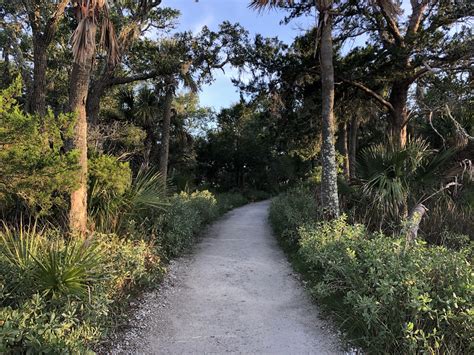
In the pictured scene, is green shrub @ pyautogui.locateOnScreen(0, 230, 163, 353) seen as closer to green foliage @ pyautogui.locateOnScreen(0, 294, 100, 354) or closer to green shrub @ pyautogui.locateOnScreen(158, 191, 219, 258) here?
green foliage @ pyautogui.locateOnScreen(0, 294, 100, 354)

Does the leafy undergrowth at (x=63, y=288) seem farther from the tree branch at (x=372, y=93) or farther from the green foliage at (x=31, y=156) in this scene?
the tree branch at (x=372, y=93)

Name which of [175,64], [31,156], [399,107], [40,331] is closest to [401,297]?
[40,331]

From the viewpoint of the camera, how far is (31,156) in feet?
15.1

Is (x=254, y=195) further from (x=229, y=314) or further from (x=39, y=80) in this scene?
(x=229, y=314)

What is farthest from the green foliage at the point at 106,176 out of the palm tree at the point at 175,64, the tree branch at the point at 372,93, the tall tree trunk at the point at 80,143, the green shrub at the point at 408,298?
the tree branch at the point at 372,93

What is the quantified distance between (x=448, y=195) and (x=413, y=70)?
4289mm

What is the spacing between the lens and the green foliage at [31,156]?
174 inches

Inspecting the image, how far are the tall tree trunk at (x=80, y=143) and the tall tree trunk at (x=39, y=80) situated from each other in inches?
139

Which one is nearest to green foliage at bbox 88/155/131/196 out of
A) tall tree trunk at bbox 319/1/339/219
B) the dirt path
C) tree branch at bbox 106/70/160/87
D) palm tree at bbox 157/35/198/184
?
the dirt path

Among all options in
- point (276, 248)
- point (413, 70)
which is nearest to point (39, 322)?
point (276, 248)

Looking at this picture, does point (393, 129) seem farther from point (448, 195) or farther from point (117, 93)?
point (117, 93)

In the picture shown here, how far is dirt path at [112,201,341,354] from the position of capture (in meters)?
4.14

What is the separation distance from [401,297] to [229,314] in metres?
2.27

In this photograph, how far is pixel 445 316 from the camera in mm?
3285
